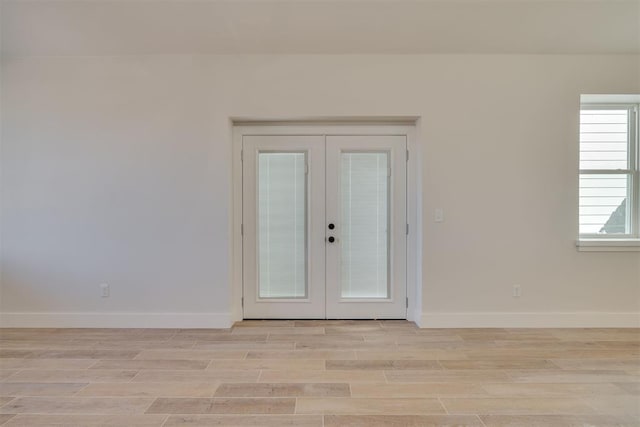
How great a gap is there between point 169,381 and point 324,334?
4.59 ft

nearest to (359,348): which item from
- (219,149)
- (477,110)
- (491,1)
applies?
(219,149)

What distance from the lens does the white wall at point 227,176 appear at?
349 cm

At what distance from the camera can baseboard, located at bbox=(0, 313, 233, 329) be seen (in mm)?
3531

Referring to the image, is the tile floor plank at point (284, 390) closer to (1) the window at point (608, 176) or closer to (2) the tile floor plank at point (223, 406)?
(2) the tile floor plank at point (223, 406)

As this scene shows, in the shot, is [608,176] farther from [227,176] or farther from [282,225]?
[227,176]

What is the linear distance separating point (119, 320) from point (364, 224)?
2.67 meters

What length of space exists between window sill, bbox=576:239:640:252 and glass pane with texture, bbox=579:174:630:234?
226 millimetres

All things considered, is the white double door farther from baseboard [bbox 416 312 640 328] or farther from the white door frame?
baseboard [bbox 416 312 640 328]

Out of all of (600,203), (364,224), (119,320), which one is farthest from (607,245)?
(119,320)

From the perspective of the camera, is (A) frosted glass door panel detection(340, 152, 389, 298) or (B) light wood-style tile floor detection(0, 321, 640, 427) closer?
(B) light wood-style tile floor detection(0, 321, 640, 427)

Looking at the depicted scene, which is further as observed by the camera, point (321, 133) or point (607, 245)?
point (321, 133)

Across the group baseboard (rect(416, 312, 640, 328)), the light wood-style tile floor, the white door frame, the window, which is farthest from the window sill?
the white door frame

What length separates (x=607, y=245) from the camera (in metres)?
3.50

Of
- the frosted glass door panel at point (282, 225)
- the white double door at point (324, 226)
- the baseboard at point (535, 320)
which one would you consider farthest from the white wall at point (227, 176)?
the frosted glass door panel at point (282, 225)
